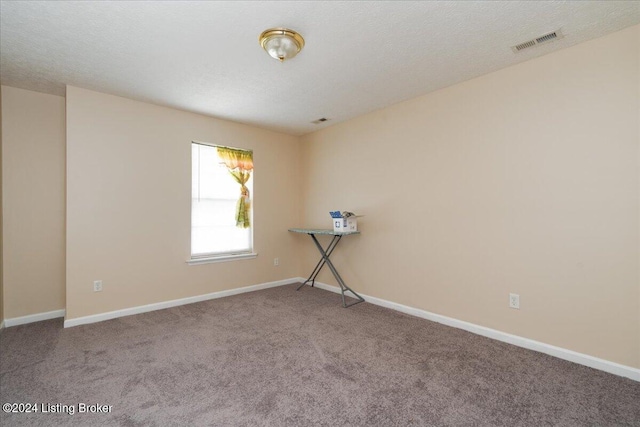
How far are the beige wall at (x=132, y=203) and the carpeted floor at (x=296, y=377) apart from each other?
49cm

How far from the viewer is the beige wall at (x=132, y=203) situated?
2.98 m

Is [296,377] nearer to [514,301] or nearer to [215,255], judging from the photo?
[514,301]

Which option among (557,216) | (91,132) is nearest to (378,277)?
(557,216)

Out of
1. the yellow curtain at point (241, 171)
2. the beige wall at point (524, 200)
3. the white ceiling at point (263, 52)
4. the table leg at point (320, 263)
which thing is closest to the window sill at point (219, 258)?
the yellow curtain at point (241, 171)

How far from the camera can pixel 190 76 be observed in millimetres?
2689

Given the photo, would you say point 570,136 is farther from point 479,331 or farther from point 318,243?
point 318,243

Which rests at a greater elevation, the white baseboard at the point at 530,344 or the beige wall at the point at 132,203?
the beige wall at the point at 132,203

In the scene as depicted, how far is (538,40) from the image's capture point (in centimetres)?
215

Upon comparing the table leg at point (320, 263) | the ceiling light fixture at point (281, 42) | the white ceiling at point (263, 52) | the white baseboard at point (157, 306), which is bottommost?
the white baseboard at point (157, 306)

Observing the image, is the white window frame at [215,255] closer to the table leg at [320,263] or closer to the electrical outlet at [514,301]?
the table leg at [320,263]

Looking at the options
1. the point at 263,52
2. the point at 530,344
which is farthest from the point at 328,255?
the point at 263,52

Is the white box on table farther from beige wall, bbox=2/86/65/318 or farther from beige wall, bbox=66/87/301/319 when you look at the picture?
beige wall, bbox=2/86/65/318

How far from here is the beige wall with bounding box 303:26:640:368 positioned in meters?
2.04

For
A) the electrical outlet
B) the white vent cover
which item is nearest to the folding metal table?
the electrical outlet
